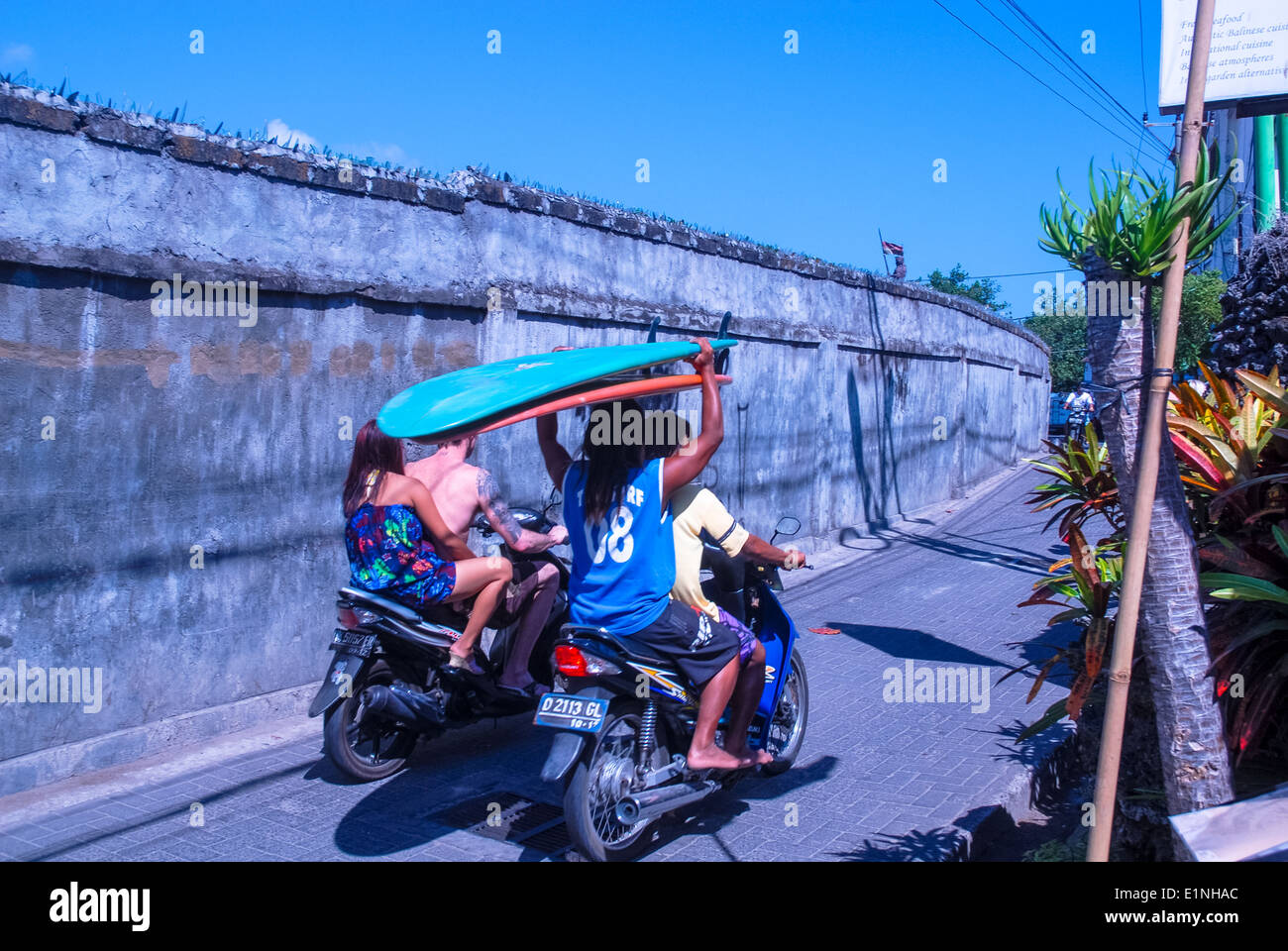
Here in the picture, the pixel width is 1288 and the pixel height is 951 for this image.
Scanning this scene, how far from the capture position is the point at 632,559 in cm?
443

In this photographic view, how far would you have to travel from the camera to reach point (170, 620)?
5.80m

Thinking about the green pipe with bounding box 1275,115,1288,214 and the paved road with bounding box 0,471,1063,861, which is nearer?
the paved road with bounding box 0,471,1063,861

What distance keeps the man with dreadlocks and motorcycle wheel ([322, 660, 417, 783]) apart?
1.33 meters

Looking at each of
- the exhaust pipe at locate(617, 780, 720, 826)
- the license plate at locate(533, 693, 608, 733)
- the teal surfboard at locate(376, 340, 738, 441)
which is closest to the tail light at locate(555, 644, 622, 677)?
the license plate at locate(533, 693, 608, 733)

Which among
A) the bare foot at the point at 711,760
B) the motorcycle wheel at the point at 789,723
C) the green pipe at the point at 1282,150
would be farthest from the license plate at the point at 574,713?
the green pipe at the point at 1282,150

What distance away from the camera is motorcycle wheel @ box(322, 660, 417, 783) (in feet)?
17.1

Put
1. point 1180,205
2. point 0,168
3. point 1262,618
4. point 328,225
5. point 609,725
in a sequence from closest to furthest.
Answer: point 1180,205
point 1262,618
point 609,725
point 0,168
point 328,225

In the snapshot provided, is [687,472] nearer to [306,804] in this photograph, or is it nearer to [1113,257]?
[1113,257]

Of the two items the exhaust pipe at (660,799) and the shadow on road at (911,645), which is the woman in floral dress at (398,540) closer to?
the exhaust pipe at (660,799)

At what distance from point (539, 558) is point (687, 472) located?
1.86m

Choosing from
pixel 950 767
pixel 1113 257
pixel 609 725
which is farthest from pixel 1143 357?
pixel 950 767

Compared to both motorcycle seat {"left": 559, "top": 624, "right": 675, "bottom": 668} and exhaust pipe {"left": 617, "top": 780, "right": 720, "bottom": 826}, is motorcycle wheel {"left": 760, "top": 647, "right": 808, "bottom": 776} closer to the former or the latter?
exhaust pipe {"left": 617, "top": 780, "right": 720, "bottom": 826}

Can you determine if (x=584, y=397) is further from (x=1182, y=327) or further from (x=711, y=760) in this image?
(x=1182, y=327)

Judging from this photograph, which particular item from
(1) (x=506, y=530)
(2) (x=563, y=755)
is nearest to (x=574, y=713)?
(2) (x=563, y=755)
